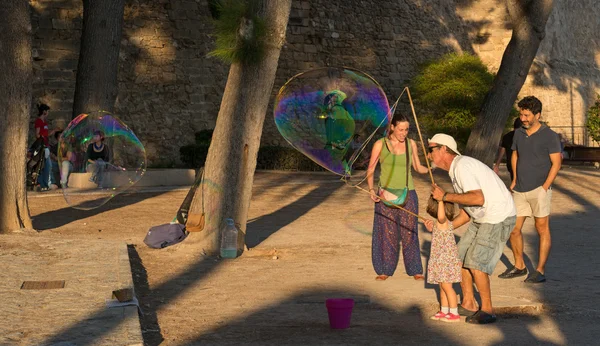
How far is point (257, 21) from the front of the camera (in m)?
11.7

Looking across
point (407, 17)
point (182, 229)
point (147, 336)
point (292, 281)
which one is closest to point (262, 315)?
point (147, 336)

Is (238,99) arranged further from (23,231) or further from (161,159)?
(161,159)

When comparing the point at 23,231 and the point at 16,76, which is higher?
the point at 16,76

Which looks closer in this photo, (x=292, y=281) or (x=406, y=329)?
(x=406, y=329)

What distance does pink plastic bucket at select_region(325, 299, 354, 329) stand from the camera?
24.2ft

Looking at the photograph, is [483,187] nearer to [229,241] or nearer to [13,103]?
[229,241]

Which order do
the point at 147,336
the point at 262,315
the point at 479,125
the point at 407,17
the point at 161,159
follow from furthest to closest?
the point at 407,17, the point at 161,159, the point at 479,125, the point at 262,315, the point at 147,336

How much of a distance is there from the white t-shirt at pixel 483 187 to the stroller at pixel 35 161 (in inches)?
462

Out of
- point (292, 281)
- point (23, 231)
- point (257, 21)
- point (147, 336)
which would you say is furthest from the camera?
point (23, 231)

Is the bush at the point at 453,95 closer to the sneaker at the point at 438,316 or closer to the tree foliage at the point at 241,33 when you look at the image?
the tree foliage at the point at 241,33

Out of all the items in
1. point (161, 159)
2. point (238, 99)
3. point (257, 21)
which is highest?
point (257, 21)

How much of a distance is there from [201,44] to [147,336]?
2088 centimetres

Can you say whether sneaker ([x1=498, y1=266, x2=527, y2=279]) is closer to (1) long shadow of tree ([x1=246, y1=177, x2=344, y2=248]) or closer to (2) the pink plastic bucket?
(2) the pink plastic bucket

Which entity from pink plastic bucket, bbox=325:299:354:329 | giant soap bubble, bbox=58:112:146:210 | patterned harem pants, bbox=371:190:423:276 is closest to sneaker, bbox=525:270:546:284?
patterned harem pants, bbox=371:190:423:276
